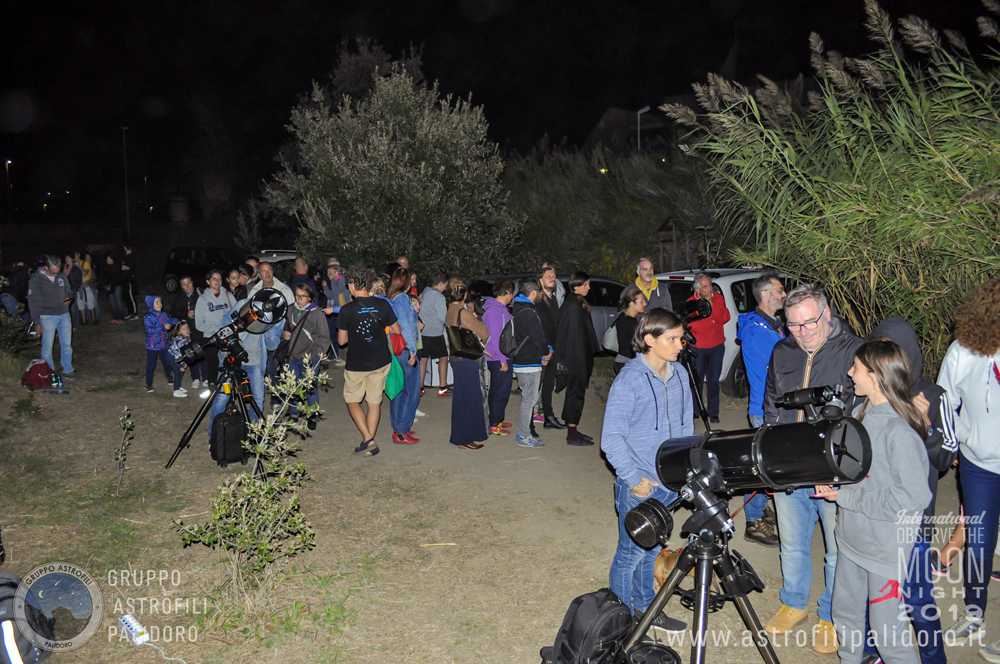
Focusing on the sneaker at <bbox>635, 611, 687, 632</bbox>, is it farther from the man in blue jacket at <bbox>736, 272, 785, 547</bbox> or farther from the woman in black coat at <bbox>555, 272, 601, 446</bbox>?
the woman in black coat at <bbox>555, 272, 601, 446</bbox>

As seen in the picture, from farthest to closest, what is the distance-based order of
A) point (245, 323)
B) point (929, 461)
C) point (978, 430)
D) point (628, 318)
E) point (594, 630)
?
1. point (628, 318)
2. point (245, 323)
3. point (978, 430)
4. point (929, 461)
5. point (594, 630)

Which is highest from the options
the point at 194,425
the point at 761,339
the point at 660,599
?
the point at 761,339

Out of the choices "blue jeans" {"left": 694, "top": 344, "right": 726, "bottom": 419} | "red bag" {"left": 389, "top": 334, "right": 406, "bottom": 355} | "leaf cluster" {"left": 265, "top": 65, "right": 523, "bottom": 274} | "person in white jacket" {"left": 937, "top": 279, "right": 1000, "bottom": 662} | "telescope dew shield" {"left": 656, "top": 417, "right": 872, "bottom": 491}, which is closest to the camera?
"telescope dew shield" {"left": 656, "top": 417, "right": 872, "bottom": 491}

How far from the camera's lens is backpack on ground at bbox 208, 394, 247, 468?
6.59 m

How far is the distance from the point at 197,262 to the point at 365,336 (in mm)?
18766

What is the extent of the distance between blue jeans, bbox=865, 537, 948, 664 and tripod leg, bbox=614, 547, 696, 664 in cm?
108

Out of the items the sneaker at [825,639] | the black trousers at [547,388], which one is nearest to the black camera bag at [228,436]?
the black trousers at [547,388]

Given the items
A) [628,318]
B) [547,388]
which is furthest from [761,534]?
[547,388]

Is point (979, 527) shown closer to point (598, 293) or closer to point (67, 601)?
point (67, 601)

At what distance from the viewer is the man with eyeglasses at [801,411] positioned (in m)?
3.83

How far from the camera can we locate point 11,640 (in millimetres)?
2559

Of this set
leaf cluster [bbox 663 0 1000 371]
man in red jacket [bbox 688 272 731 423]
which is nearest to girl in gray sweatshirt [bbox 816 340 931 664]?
leaf cluster [bbox 663 0 1000 371]

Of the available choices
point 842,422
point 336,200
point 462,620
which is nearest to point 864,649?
point 842,422

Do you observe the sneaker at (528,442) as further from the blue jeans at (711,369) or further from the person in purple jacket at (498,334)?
the blue jeans at (711,369)
